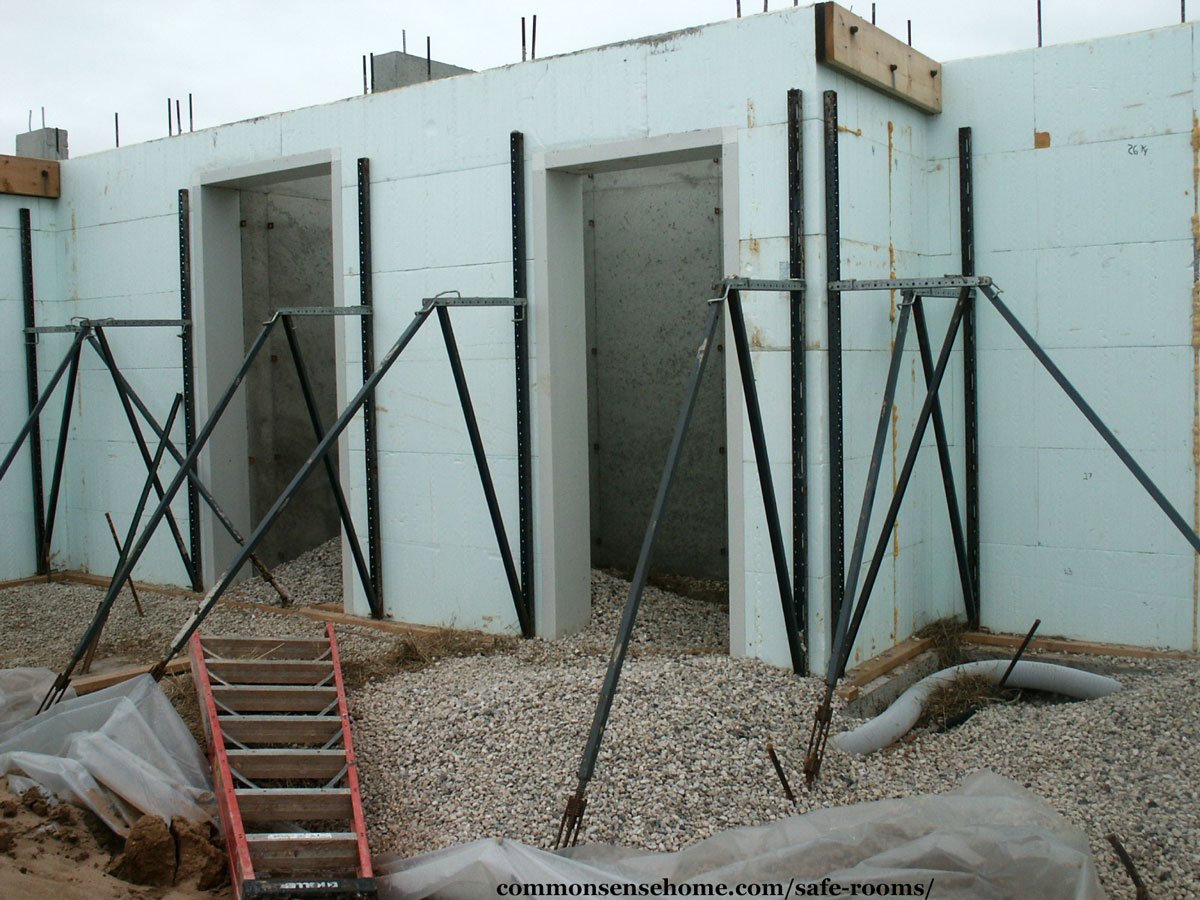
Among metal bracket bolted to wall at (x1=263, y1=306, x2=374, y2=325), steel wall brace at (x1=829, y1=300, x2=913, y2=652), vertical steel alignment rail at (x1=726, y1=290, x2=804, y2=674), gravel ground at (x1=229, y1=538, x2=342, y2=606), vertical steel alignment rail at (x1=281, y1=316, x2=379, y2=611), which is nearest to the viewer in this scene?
steel wall brace at (x1=829, y1=300, x2=913, y2=652)

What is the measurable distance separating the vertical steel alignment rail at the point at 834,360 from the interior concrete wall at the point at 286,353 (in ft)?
16.1

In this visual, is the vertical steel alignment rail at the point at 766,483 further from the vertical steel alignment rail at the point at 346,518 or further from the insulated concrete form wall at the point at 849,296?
the vertical steel alignment rail at the point at 346,518

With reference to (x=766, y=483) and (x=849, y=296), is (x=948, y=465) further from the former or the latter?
(x=766, y=483)

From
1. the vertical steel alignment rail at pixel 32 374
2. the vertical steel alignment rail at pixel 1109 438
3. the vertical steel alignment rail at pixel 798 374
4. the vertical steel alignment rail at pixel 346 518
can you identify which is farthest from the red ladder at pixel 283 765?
the vertical steel alignment rail at pixel 32 374

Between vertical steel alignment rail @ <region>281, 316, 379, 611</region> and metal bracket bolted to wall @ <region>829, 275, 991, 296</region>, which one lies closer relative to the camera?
metal bracket bolted to wall @ <region>829, 275, 991, 296</region>

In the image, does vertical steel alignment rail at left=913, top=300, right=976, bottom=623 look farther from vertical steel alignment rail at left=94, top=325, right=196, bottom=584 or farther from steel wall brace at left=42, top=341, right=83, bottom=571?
steel wall brace at left=42, top=341, right=83, bottom=571

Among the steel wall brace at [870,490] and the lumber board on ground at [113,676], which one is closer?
the steel wall brace at [870,490]

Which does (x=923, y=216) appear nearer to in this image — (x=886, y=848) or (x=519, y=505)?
(x=519, y=505)

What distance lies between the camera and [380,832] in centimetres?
439

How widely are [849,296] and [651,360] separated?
9.63 feet

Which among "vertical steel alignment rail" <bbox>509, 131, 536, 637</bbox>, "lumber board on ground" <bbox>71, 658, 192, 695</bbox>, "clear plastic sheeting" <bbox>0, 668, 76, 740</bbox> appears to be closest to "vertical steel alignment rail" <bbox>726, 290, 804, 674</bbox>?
"vertical steel alignment rail" <bbox>509, 131, 536, 637</bbox>

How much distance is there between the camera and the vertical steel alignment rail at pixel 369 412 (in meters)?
7.20

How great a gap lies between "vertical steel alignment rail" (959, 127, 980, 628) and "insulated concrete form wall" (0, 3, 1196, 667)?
2.4 inches

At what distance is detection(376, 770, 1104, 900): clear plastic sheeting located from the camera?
11.4 ft
